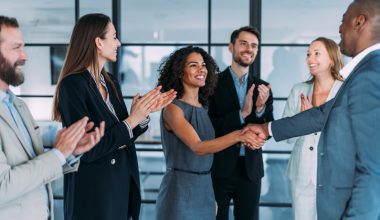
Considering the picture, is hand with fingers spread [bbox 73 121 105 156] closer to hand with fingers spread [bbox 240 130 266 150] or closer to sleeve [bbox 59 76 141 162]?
sleeve [bbox 59 76 141 162]

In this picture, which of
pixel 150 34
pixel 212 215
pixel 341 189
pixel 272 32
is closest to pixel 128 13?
pixel 150 34

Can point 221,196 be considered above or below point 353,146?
below

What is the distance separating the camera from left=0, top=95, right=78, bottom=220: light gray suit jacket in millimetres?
1544

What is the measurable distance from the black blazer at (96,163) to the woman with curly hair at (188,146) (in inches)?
12.3

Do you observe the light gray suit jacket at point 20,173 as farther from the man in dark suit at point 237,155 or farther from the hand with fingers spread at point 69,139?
the man in dark suit at point 237,155

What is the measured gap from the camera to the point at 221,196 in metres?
3.17

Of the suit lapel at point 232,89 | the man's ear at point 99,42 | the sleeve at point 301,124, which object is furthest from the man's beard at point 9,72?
the suit lapel at point 232,89

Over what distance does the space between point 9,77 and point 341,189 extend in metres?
1.22

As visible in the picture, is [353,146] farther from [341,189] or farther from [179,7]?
[179,7]

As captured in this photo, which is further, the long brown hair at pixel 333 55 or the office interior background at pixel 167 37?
the office interior background at pixel 167 37

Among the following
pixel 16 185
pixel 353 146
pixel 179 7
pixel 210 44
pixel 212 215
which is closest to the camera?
pixel 16 185

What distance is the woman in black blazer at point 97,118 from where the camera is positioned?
2.20 meters

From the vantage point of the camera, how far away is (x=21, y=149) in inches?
66.0

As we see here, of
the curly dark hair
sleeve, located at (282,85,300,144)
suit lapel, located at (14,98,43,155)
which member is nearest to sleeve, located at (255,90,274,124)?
sleeve, located at (282,85,300,144)
